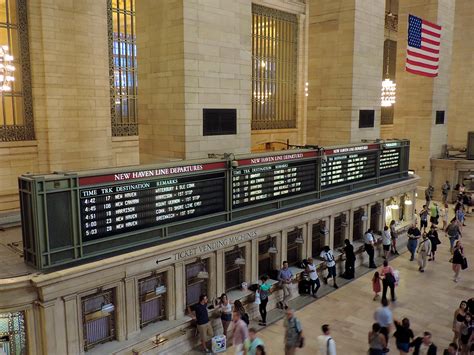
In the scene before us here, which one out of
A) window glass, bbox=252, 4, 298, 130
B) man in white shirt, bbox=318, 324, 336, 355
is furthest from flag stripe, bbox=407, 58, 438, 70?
man in white shirt, bbox=318, 324, 336, 355

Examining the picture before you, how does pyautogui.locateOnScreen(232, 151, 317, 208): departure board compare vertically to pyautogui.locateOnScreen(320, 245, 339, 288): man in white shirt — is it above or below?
above

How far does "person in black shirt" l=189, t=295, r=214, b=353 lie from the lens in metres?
9.26

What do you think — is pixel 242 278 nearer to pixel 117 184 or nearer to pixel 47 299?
pixel 117 184

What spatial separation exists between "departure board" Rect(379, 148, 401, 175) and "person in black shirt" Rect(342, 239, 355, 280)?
13.2ft

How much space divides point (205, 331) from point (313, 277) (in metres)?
3.98

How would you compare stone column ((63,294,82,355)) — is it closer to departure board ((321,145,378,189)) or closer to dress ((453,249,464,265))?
departure board ((321,145,378,189))

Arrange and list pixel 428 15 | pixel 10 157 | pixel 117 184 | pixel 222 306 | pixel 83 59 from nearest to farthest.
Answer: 1. pixel 117 184
2. pixel 222 306
3. pixel 10 157
4. pixel 83 59
5. pixel 428 15

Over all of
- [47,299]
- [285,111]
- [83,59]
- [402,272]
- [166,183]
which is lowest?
[402,272]

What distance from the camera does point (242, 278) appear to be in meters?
11.1

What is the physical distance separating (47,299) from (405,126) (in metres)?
23.5

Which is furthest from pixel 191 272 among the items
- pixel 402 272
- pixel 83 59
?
pixel 83 59

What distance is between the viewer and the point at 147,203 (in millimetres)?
8953

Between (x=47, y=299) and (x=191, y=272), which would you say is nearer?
(x=47, y=299)

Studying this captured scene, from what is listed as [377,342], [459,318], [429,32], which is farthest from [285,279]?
[429,32]
